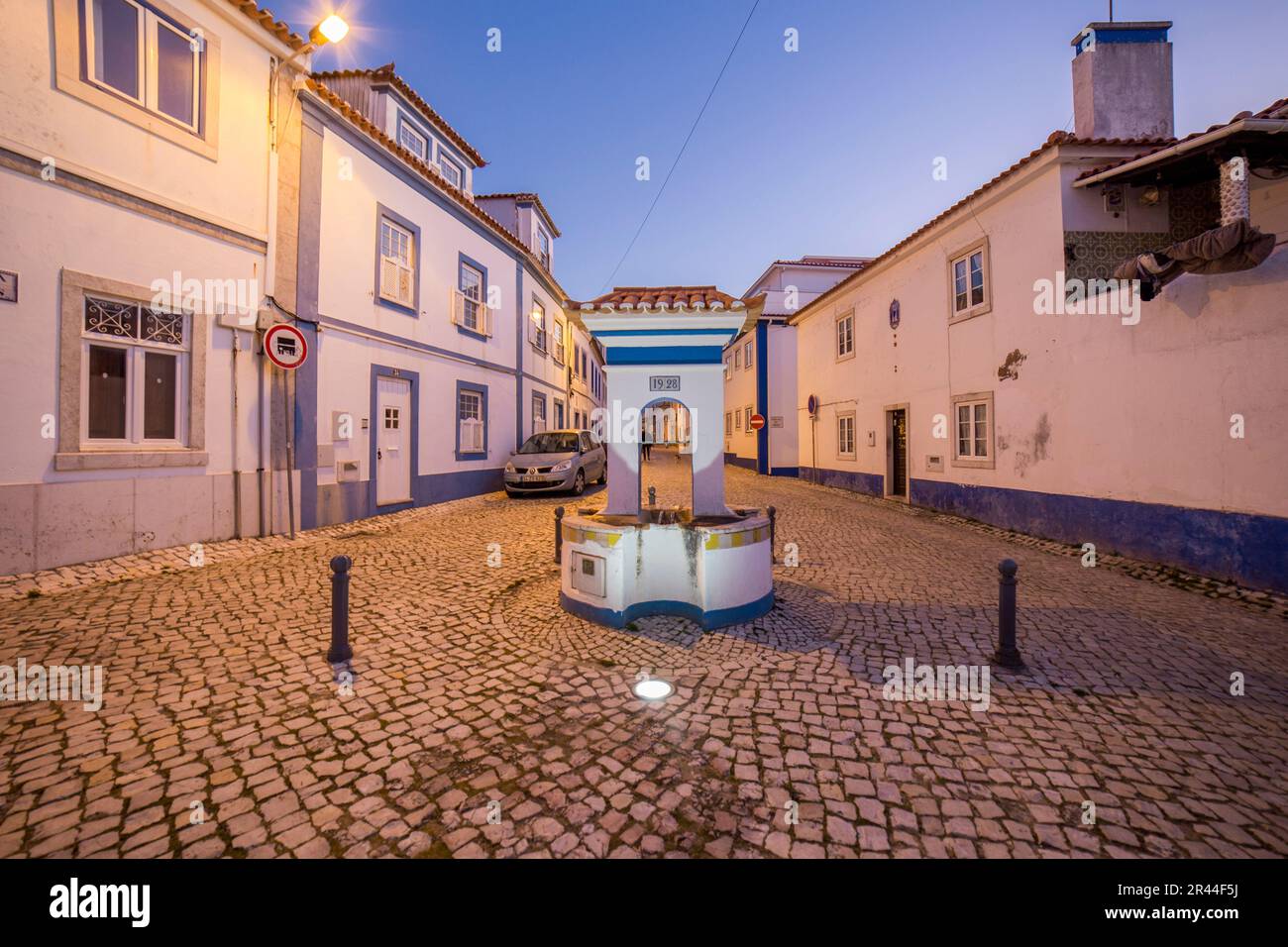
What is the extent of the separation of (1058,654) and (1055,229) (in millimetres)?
7783

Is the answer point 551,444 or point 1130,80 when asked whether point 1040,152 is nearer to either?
point 1130,80

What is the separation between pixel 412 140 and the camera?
13.2 meters

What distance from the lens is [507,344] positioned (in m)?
15.3

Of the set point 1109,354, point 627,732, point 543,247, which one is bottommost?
point 627,732

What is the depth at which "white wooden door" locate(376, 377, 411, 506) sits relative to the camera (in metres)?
10.4

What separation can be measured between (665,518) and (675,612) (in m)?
1.08

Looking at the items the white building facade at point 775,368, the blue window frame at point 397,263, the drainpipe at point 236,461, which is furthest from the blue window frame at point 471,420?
the white building facade at point 775,368

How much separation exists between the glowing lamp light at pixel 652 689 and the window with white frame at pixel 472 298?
11.9 metres

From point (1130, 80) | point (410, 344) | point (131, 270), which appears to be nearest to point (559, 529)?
point (131, 270)

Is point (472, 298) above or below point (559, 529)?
above

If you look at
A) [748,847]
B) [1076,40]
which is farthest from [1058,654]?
[1076,40]

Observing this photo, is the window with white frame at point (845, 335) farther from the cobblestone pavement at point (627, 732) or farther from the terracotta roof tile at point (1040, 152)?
Answer: the cobblestone pavement at point (627, 732)

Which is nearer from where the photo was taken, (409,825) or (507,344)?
(409,825)
